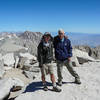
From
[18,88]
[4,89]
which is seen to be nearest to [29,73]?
[18,88]

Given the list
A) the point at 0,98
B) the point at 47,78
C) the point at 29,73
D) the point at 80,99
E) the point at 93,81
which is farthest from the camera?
the point at 29,73

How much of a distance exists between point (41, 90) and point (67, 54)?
255 cm

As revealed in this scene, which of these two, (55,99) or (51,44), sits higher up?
(51,44)

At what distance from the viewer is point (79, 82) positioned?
35.0 feet

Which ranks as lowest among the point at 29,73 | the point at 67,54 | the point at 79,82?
the point at 29,73

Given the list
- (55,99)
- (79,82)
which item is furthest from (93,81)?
(55,99)

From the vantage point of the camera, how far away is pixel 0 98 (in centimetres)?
941

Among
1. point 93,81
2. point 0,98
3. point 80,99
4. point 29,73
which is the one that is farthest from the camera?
point 29,73

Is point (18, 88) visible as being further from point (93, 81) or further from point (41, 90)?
point (93, 81)

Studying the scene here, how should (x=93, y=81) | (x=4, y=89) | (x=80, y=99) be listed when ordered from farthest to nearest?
(x=93, y=81)
(x=4, y=89)
(x=80, y=99)

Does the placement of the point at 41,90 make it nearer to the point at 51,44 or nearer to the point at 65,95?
the point at 65,95

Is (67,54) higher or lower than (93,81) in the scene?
higher

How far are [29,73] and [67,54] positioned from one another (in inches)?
363

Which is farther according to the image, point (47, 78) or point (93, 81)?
point (47, 78)
